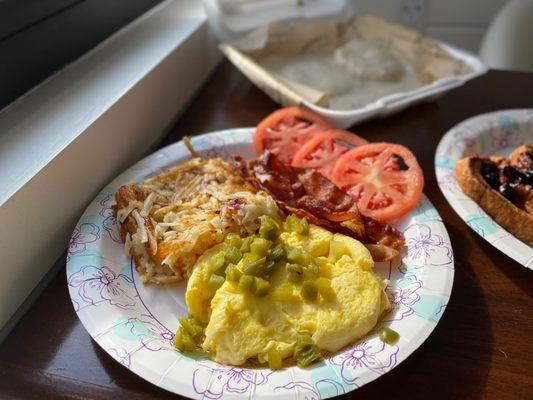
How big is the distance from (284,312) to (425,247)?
55 centimetres

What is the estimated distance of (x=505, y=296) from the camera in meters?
1.51

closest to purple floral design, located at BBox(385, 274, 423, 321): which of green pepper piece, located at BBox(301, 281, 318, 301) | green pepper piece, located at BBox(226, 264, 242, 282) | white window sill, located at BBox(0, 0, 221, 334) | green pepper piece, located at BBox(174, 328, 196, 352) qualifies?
green pepper piece, located at BBox(301, 281, 318, 301)

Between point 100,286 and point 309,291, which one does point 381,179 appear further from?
point 100,286

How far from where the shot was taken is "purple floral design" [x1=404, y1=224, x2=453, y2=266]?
1.50m

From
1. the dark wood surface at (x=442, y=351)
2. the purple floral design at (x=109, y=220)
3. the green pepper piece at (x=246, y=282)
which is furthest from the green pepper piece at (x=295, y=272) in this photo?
the purple floral design at (x=109, y=220)

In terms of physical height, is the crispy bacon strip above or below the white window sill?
below

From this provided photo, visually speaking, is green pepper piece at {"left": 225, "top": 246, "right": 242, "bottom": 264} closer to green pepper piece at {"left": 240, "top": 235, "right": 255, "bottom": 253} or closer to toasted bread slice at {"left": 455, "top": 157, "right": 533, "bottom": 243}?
green pepper piece at {"left": 240, "top": 235, "right": 255, "bottom": 253}

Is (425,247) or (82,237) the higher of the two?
(82,237)

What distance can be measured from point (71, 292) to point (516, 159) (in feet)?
5.63

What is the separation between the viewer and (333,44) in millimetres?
3027

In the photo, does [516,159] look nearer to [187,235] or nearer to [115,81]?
[187,235]

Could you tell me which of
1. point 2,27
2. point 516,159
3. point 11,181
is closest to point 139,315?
point 11,181

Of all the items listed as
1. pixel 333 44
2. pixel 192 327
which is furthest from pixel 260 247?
pixel 333 44

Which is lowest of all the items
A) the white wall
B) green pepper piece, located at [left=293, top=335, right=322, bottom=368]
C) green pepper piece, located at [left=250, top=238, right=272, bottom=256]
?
the white wall
